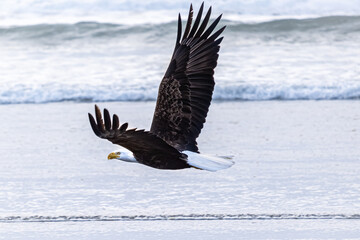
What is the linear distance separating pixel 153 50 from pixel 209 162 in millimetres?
9748

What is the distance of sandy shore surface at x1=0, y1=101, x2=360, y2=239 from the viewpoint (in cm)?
449

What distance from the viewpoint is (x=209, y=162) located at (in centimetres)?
444

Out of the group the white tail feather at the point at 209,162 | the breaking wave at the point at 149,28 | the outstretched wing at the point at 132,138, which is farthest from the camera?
the breaking wave at the point at 149,28

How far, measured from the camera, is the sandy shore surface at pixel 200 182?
14.7 feet

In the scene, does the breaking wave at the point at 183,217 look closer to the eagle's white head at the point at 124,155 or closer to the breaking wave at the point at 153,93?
the eagle's white head at the point at 124,155

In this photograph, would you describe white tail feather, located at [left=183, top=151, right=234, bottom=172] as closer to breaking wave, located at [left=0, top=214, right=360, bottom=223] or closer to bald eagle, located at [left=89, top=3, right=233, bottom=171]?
bald eagle, located at [left=89, top=3, right=233, bottom=171]

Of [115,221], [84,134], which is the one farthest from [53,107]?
[115,221]

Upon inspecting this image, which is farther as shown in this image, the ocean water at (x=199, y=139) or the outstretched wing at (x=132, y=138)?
the ocean water at (x=199, y=139)

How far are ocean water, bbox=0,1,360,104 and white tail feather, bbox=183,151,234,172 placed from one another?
5407mm

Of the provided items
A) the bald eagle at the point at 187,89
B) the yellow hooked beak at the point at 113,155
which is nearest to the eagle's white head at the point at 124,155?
the yellow hooked beak at the point at 113,155

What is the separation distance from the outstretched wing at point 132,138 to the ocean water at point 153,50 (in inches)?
212

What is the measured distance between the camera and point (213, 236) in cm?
428

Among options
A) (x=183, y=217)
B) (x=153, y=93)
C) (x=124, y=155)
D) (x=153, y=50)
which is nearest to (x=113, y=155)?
(x=124, y=155)

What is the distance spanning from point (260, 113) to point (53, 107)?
8.03ft
